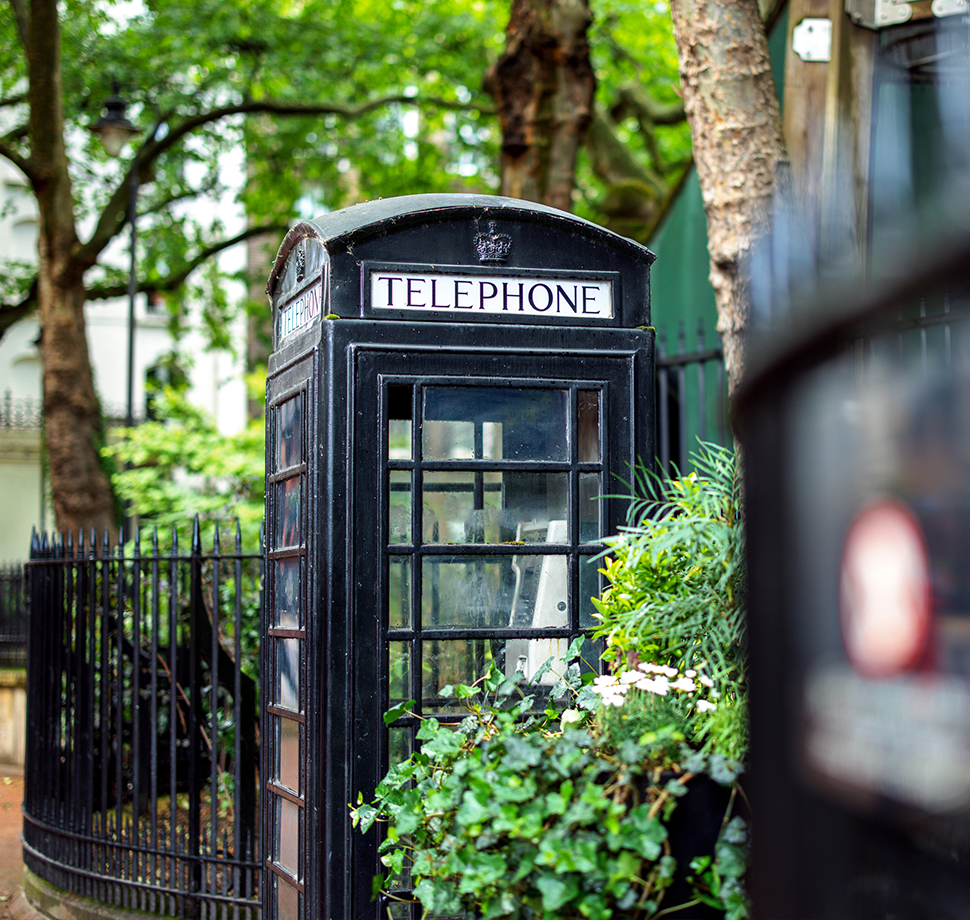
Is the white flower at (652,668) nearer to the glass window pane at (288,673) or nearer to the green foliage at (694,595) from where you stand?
the green foliage at (694,595)

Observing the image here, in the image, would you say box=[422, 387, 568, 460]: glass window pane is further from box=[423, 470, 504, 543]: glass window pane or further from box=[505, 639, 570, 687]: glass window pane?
box=[505, 639, 570, 687]: glass window pane

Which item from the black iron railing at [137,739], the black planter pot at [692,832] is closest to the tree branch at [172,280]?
the black iron railing at [137,739]

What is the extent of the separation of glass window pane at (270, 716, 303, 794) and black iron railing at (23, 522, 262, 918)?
0.82 metres

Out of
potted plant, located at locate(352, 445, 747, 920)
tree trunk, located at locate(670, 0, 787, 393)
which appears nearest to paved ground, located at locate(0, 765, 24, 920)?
potted plant, located at locate(352, 445, 747, 920)

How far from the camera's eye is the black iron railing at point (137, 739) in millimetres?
5199

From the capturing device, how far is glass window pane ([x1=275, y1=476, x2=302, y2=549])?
4062 millimetres

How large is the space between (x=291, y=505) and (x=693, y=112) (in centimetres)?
294

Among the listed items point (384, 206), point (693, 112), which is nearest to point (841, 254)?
point (384, 206)

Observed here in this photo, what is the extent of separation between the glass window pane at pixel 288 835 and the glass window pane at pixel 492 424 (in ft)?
4.49

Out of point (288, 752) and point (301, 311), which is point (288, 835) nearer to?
point (288, 752)

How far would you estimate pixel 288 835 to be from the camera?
4.09 metres

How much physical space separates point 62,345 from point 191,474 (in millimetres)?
3115

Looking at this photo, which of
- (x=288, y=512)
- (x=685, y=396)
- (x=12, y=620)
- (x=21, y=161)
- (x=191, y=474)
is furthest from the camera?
(x=21, y=161)

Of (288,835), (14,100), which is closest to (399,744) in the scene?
(288,835)
